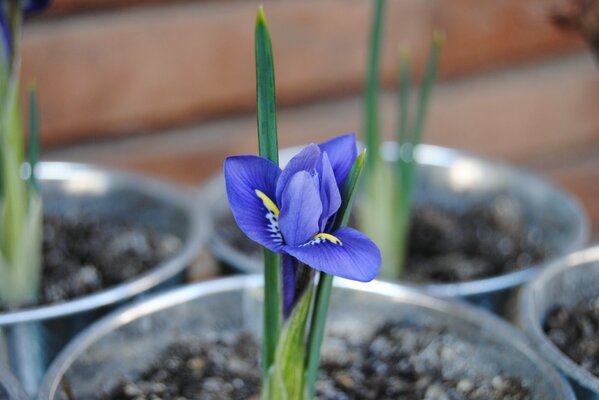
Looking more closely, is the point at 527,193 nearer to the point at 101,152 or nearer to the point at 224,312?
the point at 224,312

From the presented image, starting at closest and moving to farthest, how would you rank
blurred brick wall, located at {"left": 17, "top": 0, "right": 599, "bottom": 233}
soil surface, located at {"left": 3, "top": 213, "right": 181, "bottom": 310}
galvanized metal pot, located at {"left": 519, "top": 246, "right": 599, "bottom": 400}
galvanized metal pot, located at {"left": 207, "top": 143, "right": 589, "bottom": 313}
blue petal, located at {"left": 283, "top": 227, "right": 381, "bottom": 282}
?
blue petal, located at {"left": 283, "top": 227, "right": 381, "bottom": 282}
galvanized metal pot, located at {"left": 519, "top": 246, "right": 599, "bottom": 400}
soil surface, located at {"left": 3, "top": 213, "right": 181, "bottom": 310}
galvanized metal pot, located at {"left": 207, "top": 143, "right": 589, "bottom": 313}
blurred brick wall, located at {"left": 17, "top": 0, "right": 599, "bottom": 233}

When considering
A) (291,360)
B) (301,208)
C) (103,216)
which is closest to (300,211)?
(301,208)

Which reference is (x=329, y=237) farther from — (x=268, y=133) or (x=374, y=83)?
(x=374, y=83)

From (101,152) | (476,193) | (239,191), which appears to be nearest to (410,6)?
(476,193)

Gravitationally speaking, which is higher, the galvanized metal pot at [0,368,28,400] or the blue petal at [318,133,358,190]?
the blue petal at [318,133,358,190]

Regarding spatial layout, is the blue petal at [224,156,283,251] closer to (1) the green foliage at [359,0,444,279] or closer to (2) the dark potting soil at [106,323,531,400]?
(2) the dark potting soil at [106,323,531,400]

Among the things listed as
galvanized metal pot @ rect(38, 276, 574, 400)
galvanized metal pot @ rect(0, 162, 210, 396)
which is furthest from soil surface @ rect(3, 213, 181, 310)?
galvanized metal pot @ rect(38, 276, 574, 400)
